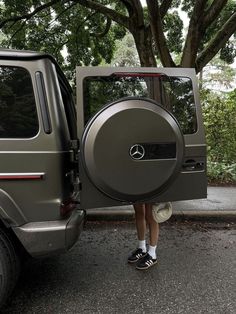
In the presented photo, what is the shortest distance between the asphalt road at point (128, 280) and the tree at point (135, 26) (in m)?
4.42

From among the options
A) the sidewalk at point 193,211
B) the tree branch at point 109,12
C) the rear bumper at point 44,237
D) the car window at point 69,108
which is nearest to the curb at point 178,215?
the sidewalk at point 193,211

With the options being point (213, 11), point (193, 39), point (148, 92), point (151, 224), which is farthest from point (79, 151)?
point (213, 11)

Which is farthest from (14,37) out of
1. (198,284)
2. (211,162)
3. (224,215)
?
(198,284)

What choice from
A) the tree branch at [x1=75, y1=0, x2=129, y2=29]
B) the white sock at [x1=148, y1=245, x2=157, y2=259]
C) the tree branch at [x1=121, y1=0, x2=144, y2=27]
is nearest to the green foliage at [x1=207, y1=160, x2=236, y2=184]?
the tree branch at [x1=121, y1=0, x2=144, y2=27]

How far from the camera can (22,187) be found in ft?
9.23

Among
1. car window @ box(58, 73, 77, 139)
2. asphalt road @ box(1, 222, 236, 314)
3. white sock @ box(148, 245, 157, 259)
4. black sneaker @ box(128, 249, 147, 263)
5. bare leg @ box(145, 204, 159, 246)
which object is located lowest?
asphalt road @ box(1, 222, 236, 314)

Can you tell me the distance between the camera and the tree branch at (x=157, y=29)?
24.9 ft

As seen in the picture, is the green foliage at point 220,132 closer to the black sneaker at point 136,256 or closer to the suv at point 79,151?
the black sneaker at point 136,256

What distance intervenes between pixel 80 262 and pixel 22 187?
4.75ft

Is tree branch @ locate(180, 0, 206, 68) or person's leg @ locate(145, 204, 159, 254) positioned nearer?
person's leg @ locate(145, 204, 159, 254)

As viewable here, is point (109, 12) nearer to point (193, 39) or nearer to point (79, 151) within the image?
point (193, 39)

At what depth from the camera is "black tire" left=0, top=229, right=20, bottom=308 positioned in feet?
9.14

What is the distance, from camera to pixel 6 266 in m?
2.80

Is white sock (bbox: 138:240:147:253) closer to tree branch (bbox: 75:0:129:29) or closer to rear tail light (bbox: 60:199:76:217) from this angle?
rear tail light (bbox: 60:199:76:217)
